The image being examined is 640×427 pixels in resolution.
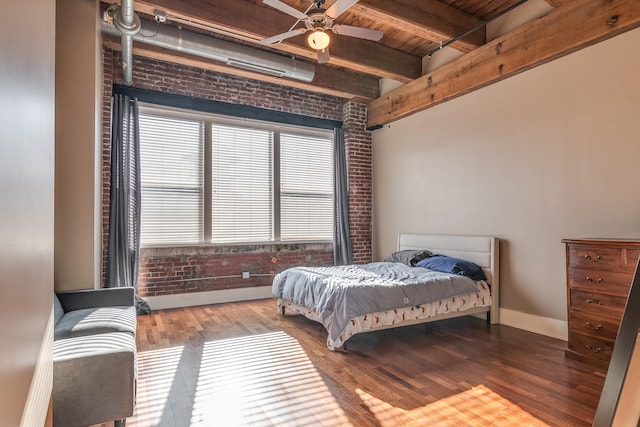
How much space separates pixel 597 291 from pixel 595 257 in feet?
0.89

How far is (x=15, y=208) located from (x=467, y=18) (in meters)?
4.61

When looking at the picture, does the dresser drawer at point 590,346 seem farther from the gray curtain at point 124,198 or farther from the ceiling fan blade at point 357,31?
the gray curtain at point 124,198

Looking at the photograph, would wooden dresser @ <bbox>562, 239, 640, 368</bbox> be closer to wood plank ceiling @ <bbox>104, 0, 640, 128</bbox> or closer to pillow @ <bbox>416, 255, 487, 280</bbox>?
pillow @ <bbox>416, 255, 487, 280</bbox>

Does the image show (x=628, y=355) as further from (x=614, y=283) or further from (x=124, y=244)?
(x=124, y=244)

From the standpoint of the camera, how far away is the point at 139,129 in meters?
4.67

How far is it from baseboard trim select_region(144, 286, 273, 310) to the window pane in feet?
2.48

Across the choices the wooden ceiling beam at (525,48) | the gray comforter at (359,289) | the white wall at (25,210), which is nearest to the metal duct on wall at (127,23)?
the white wall at (25,210)

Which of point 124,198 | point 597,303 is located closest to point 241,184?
point 124,198

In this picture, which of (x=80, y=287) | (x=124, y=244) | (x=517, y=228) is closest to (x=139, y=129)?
(x=124, y=244)

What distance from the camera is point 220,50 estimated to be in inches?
166

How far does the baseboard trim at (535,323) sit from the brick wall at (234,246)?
8.54 feet

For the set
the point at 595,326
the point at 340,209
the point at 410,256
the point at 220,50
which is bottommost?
the point at 595,326

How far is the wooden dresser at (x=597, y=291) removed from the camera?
106 inches

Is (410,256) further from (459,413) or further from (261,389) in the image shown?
(261,389)
